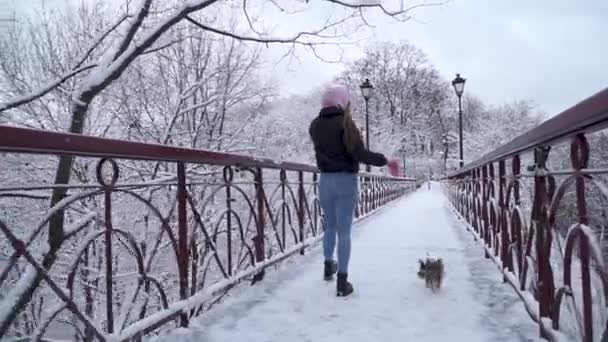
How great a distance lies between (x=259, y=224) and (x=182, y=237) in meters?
1.32

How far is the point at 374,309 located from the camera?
316 cm

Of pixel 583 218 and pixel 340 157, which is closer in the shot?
pixel 583 218

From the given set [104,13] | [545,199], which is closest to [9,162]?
[104,13]

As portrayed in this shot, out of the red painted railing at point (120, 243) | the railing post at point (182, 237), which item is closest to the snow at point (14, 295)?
the red painted railing at point (120, 243)

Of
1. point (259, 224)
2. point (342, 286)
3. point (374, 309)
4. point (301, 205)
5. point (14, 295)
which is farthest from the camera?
point (301, 205)

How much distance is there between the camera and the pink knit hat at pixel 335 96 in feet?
12.2

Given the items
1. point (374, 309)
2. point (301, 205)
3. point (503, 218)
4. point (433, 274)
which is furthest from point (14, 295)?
point (301, 205)

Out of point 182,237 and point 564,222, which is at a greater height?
point 564,222

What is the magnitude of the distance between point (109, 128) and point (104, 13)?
2793 mm

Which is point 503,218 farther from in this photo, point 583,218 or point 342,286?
point 583,218

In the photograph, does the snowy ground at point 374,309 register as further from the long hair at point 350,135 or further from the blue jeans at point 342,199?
the long hair at point 350,135

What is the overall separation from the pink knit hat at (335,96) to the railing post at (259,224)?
85 cm

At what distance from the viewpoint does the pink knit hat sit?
146 inches

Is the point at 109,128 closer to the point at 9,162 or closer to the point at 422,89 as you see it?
the point at 9,162
